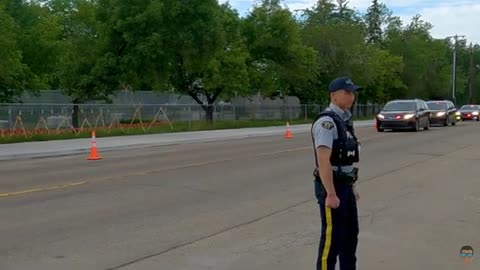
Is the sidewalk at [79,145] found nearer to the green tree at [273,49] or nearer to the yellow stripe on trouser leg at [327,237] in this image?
the green tree at [273,49]

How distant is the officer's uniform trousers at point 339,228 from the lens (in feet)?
16.5

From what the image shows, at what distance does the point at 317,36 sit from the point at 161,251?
47.4m

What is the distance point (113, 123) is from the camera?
1222 inches

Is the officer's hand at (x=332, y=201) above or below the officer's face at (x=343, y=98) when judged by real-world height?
below

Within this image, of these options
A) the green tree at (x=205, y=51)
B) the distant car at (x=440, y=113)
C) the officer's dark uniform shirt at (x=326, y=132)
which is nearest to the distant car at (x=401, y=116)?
the distant car at (x=440, y=113)

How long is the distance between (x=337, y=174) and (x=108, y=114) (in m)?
27.0

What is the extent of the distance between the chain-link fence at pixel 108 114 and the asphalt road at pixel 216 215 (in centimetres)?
1006

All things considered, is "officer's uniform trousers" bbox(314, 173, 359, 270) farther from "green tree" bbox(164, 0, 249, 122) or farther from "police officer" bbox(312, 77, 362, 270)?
"green tree" bbox(164, 0, 249, 122)

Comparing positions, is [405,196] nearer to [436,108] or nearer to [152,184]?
[152,184]

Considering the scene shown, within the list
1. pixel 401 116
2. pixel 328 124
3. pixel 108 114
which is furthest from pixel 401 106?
pixel 328 124

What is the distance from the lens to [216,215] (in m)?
9.09

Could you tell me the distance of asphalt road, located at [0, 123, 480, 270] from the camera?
6695 millimetres

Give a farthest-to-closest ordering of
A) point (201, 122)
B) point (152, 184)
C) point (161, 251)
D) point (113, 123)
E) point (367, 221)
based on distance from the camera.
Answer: point (201, 122)
point (113, 123)
point (152, 184)
point (367, 221)
point (161, 251)

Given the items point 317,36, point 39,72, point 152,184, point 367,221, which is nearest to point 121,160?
point 152,184
